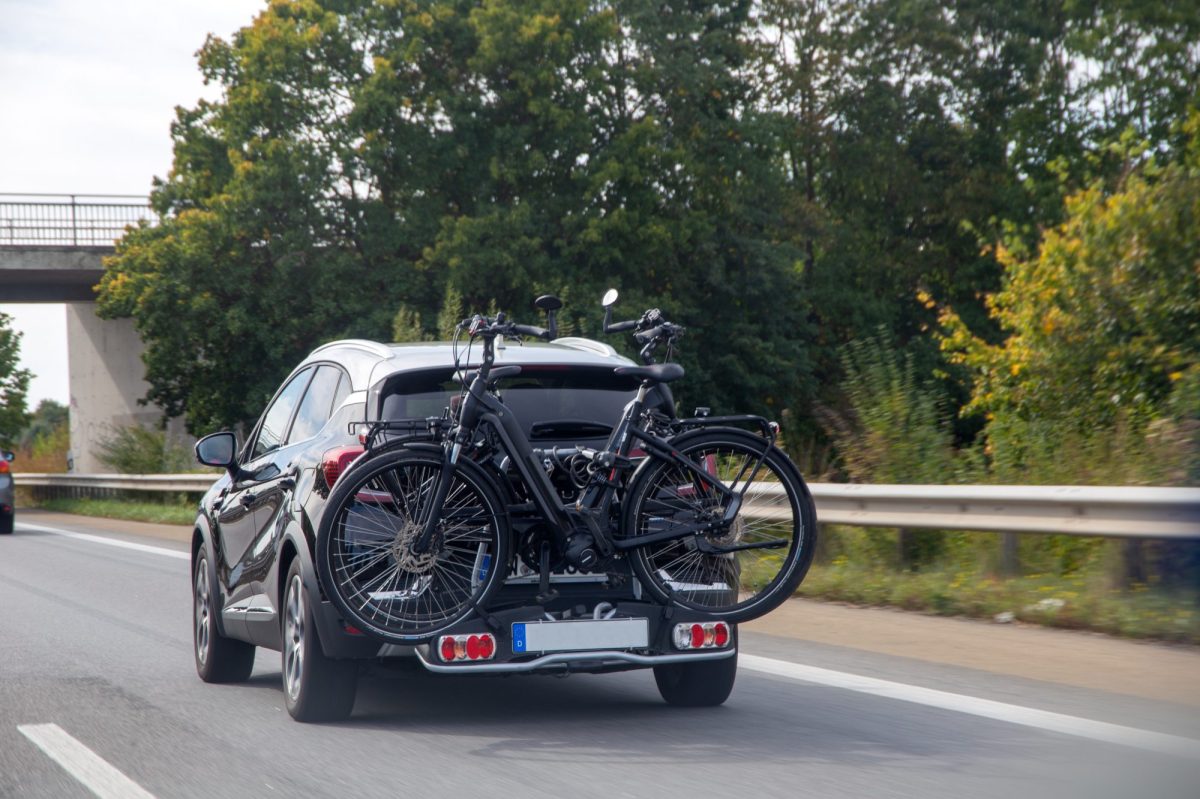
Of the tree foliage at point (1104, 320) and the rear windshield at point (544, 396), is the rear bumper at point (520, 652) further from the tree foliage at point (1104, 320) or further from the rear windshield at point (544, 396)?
the tree foliage at point (1104, 320)

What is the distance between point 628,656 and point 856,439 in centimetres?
722

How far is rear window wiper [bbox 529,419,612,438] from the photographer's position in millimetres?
6578

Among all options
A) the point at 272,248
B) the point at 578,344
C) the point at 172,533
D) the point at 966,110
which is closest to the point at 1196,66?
the point at 966,110

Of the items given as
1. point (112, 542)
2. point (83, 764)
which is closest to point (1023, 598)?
point (83, 764)

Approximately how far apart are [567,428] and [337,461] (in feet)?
3.13

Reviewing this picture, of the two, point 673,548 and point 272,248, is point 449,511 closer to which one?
point 673,548

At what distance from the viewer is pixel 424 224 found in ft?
127

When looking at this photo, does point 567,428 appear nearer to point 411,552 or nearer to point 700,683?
point 411,552

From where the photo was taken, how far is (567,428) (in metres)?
6.62

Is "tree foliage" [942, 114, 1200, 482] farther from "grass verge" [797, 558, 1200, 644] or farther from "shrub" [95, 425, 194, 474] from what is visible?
"shrub" [95, 425, 194, 474]

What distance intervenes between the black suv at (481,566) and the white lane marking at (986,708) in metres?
0.81

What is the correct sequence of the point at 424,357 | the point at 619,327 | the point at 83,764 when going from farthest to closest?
the point at 424,357 < the point at 619,327 < the point at 83,764

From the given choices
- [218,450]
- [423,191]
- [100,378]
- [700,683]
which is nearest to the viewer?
[700,683]

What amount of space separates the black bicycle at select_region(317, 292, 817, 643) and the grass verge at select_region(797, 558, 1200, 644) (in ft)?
9.97
